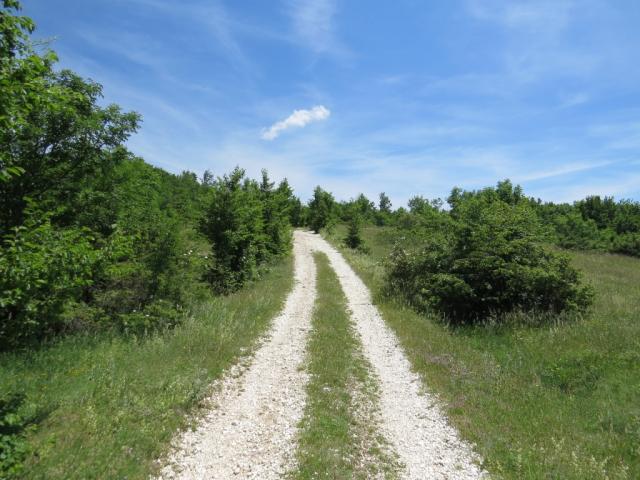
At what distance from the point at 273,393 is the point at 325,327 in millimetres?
5073

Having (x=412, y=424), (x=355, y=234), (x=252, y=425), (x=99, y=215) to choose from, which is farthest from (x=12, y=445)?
(x=355, y=234)

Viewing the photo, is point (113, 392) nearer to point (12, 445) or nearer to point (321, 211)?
point (12, 445)

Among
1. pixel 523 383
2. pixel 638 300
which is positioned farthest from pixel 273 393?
pixel 638 300

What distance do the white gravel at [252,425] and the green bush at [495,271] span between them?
21.5 feet

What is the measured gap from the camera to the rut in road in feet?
17.7

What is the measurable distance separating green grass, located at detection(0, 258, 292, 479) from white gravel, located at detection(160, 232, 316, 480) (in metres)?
0.38

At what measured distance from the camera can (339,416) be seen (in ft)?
22.4

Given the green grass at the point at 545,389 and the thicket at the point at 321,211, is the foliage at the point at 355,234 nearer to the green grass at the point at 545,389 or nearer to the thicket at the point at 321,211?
the thicket at the point at 321,211

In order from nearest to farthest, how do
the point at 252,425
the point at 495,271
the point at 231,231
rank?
the point at 252,425 < the point at 495,271 < the point at 231,231

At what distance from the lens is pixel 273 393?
25.7 ft

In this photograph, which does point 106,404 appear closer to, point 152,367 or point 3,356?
point 152,367

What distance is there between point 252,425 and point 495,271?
9947 mm

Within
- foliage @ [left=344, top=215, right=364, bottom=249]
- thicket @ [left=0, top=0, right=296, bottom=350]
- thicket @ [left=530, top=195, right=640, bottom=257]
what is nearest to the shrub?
thicket @ [left=0, top=0, right=296, bottom=350]

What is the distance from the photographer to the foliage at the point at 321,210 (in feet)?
189
